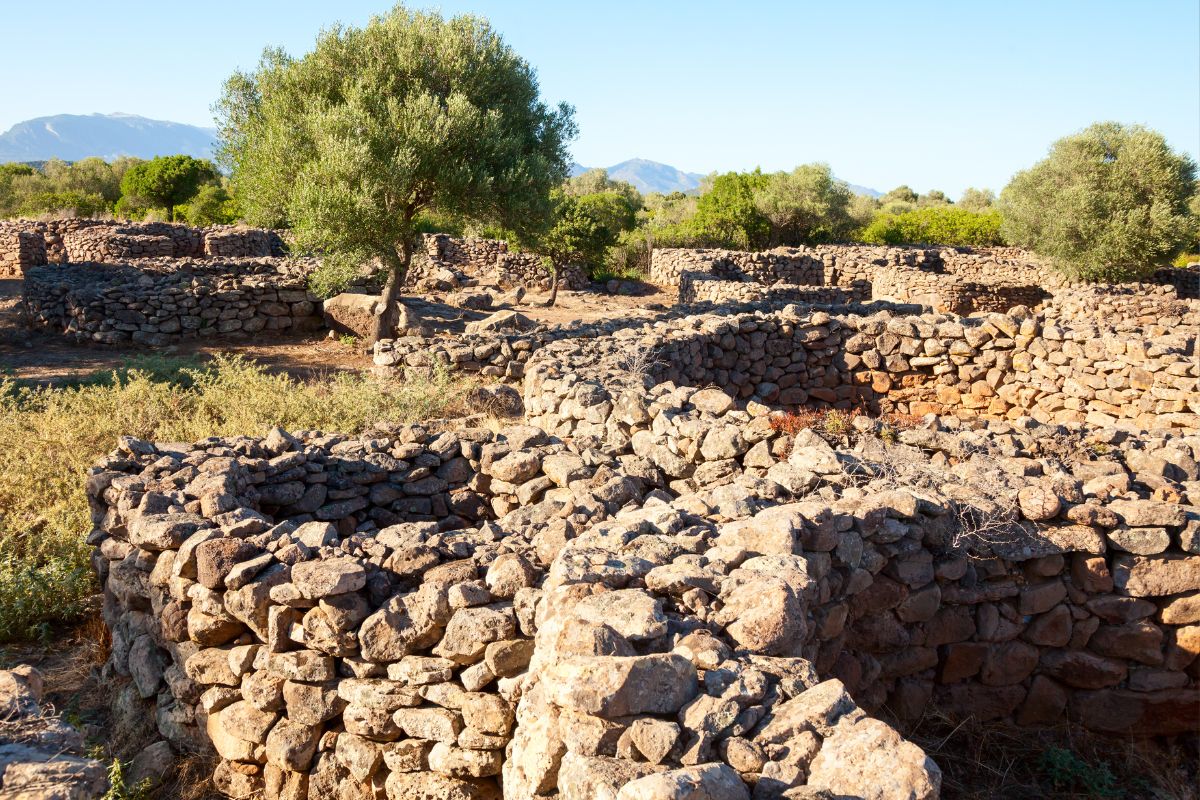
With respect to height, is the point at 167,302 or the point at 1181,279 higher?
the point at 1181,279

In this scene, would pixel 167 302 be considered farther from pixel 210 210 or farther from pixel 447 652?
pixel 210 210

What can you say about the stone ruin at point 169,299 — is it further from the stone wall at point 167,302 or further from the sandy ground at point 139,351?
the sandy ground at point 139,351

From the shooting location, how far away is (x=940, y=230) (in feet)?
124

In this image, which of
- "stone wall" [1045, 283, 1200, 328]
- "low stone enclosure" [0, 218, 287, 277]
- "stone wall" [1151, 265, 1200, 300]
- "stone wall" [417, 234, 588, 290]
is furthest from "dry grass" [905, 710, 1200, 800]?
"stone wall" [1151, 265, 1200, 300]

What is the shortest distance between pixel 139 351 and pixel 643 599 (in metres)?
14.8

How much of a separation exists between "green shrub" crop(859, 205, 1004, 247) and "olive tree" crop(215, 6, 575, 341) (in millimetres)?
26822

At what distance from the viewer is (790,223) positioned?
3588cm

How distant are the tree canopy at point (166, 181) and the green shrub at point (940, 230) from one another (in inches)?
1195

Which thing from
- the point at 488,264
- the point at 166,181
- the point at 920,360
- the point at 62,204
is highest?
the point at 166,181

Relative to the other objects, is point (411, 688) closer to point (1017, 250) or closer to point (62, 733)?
point (62, 733)

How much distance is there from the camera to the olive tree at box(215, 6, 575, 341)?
13.1 meters

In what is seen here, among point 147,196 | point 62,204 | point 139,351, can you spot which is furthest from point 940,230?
point 62,204

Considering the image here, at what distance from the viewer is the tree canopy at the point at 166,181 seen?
120ft

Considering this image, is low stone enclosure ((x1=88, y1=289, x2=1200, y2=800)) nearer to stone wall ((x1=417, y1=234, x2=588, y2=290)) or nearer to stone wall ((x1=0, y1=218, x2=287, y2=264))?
stone wall ((x1=417, y1=234, x2=588, y2=290))
